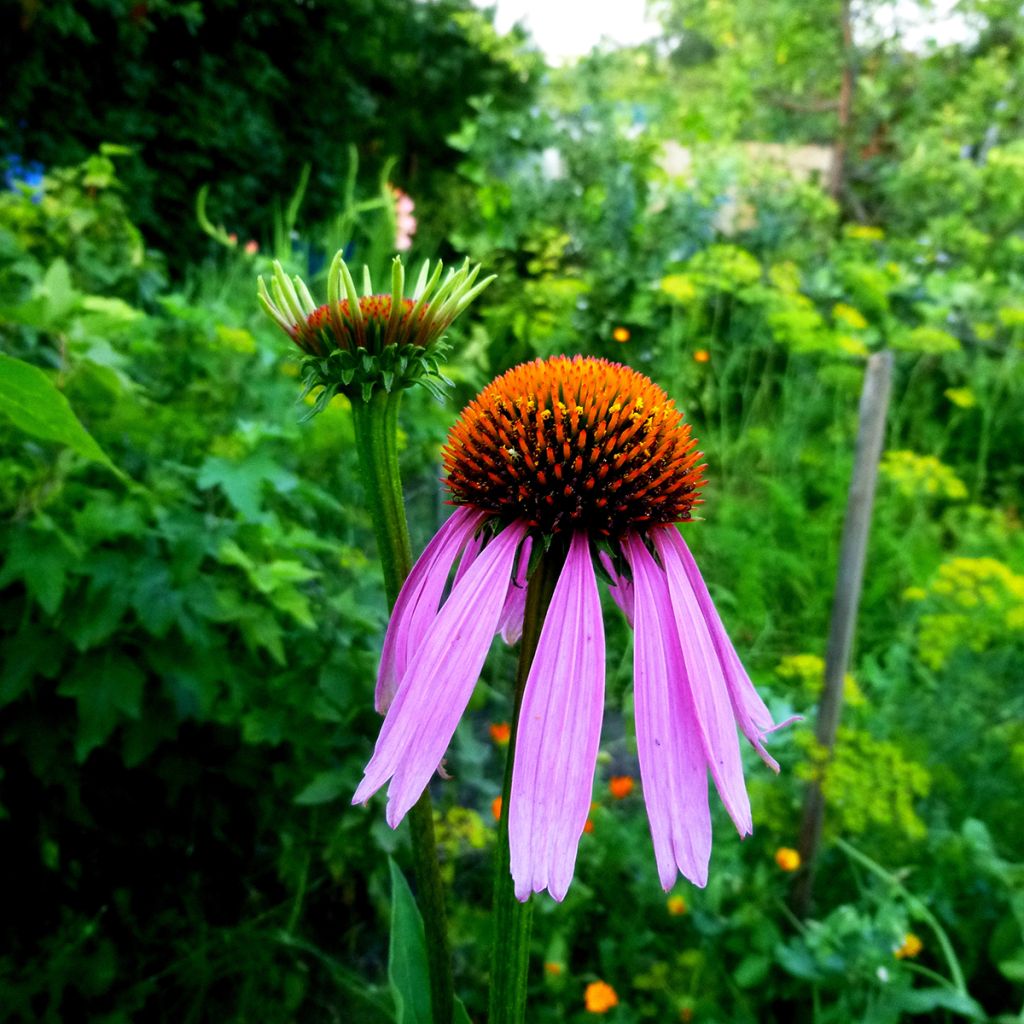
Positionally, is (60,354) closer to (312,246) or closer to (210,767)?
(210,767)

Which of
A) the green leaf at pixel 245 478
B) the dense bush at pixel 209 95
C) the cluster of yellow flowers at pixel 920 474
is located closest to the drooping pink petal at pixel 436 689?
the green leaf at pixel 245 478

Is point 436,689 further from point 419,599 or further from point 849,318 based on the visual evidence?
point 849,318

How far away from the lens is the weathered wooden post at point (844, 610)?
137cm

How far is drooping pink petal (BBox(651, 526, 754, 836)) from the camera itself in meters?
0.44

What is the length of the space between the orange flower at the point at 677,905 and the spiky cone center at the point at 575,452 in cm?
96

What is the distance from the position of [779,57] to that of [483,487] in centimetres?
662

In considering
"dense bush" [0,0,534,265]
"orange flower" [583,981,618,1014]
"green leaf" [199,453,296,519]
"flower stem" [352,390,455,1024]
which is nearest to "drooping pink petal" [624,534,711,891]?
"flower stem" [352,390,455,1024]

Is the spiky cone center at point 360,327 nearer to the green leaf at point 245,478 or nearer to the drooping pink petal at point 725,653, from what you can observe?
the drooping pink petal at point 725,653

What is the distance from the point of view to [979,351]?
343cm

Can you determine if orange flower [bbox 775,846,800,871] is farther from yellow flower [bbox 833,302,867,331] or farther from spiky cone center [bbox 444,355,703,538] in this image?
yellow flower [bbox 833,302,867,331]

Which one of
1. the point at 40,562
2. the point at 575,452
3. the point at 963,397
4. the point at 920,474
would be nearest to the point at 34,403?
the point at 575,452

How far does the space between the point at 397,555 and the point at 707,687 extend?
18cm

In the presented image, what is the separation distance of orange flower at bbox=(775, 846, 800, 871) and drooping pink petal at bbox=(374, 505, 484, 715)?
1028mm

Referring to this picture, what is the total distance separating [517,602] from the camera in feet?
1.88
